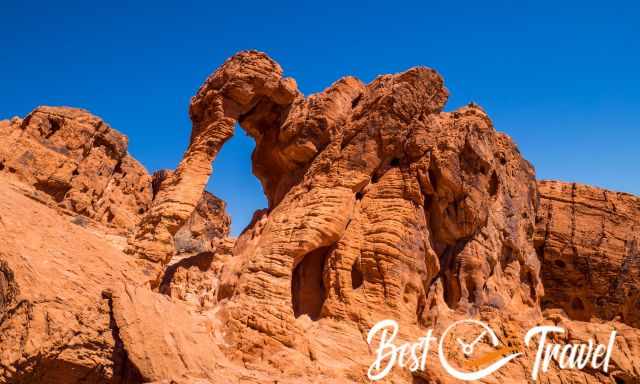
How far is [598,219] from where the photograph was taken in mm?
29250

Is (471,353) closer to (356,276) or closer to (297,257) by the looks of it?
(356,276)

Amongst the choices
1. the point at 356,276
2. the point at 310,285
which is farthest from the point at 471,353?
the point at 310,285

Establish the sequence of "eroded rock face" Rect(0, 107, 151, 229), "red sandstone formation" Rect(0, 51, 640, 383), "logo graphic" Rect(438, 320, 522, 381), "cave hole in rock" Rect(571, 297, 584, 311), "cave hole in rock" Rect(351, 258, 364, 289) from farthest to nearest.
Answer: "cave hole in rock" Rect(571, 297, 584, 311) → "eroded rock face" Rect(0, 107, 151, 229) → "cave hole in rock" Rect(351, 258, 364, 289) → "logo graphic" Rect(438, 320, 522, 381) → "red sandstone formation" Rect(0, 51, 640, 383)

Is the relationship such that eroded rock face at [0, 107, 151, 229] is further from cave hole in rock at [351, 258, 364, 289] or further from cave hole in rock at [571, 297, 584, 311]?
cave hole in rock at [571, 297, 584, 311]

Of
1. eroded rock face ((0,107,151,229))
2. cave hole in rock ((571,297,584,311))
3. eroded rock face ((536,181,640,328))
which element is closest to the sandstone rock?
eroded rock face ((0,107,151,229))

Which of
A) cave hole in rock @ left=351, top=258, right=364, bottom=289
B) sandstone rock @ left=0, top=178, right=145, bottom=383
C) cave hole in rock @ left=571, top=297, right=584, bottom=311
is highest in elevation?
cave hole in rock @ left=571, top=297, right=584, bottom=311

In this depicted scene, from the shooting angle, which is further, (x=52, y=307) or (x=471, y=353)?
(x=471, y=353)

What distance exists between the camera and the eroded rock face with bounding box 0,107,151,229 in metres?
20.8

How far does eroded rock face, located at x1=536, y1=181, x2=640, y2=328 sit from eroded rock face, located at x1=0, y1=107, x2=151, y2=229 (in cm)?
2154

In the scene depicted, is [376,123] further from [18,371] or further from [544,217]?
[544,217]

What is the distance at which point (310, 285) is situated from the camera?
1588 cm

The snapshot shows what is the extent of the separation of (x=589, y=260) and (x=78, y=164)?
84.0 ft

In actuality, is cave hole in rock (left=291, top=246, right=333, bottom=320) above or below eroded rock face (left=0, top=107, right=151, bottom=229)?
below

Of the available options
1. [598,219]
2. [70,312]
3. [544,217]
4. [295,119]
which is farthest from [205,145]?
[598,219]
